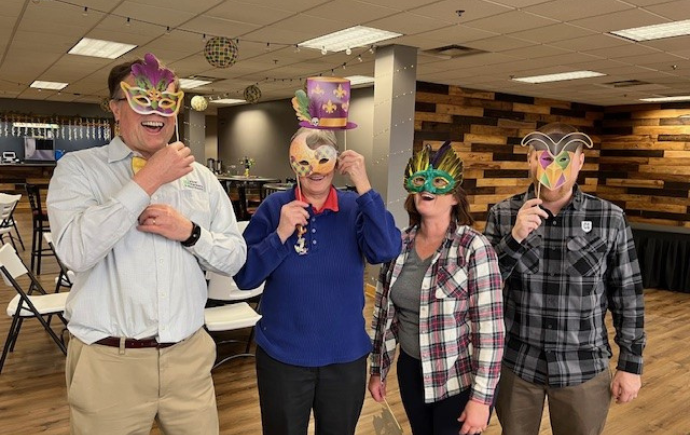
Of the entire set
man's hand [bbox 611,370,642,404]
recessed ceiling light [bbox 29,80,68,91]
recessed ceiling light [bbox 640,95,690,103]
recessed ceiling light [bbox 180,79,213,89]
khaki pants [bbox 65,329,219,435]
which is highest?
recessed ceiling light [bbox 180,79,213,89]

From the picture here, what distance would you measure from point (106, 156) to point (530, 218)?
1.25m

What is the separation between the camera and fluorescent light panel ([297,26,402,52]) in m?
5.16

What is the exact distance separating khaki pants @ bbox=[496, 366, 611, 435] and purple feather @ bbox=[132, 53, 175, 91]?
1469 mm

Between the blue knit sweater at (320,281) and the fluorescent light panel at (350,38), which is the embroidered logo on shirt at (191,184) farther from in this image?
the fluorescent light panel at (350,38)

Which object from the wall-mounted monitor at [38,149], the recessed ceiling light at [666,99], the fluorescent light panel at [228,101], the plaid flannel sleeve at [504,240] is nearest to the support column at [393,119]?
the plaid flannel sleeve at [504,240]

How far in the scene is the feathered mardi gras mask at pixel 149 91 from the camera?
1.36 m

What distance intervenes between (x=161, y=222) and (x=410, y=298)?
82cm

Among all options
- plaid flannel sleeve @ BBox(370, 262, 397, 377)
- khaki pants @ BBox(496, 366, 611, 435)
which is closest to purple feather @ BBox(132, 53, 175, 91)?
plaid flannel sleeve @ BBox(370, 262, 397, 377)

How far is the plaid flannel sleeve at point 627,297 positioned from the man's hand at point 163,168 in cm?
141

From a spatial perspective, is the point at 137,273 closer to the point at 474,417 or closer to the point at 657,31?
the point at 474,417

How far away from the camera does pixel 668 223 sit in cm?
970

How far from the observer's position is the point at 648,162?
10.0 meters

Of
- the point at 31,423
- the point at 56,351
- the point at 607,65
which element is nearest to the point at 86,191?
the point at 31,423

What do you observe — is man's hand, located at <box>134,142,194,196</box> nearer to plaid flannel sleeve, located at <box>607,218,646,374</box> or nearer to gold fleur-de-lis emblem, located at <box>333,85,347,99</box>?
gold fleur-de-lis emblem, located at <box>333,85,347,99</box>
